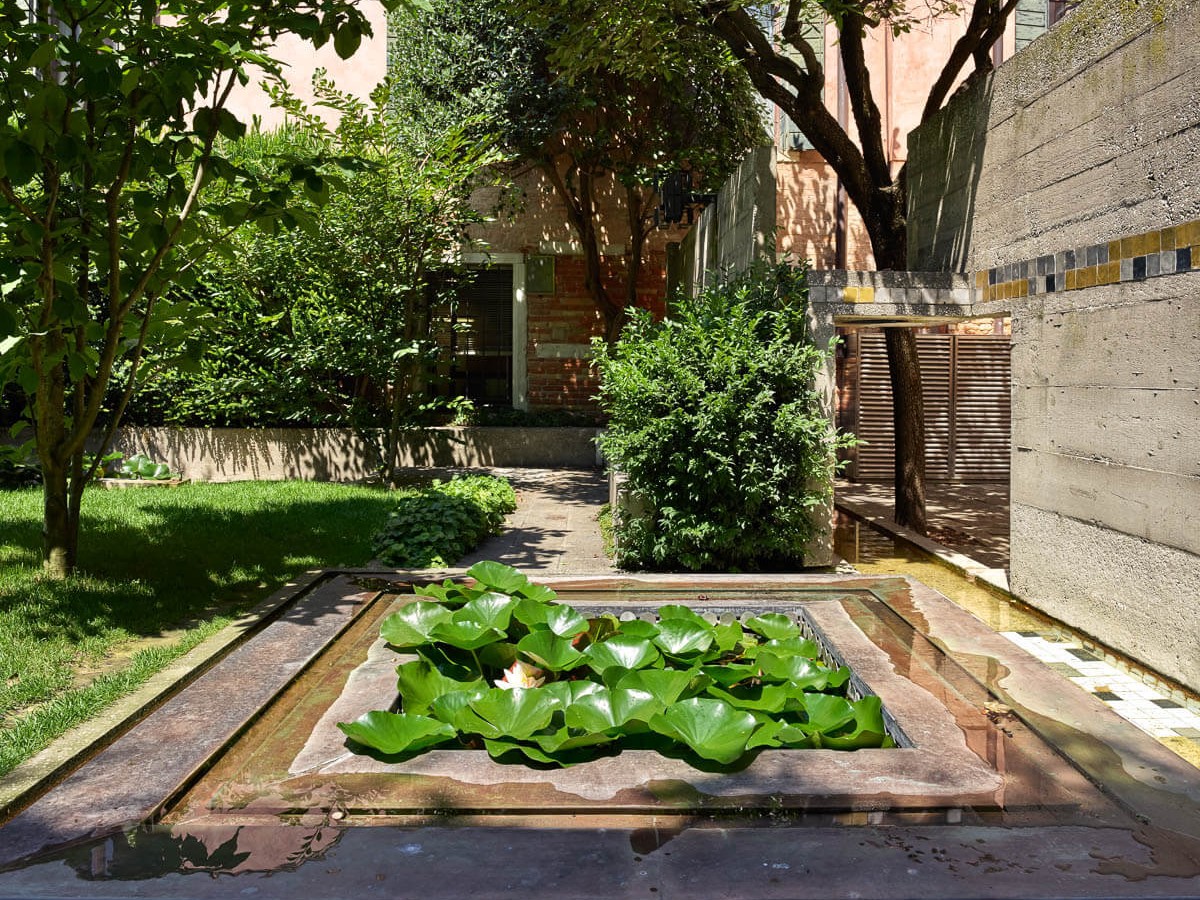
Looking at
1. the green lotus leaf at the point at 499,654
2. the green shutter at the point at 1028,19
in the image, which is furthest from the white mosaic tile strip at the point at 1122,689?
the green shutter at the point at 1028,19

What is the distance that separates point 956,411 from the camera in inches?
547

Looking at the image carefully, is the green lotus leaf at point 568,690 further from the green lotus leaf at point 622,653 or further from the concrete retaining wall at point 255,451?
the concrete retaining wall at point 255,451

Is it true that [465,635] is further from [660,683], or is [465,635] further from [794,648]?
[794,648]

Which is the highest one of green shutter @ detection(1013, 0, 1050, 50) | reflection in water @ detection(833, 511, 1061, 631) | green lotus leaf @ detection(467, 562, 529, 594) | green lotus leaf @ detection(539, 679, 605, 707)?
green shutter @ detection(1013, 0, 1050, 50)

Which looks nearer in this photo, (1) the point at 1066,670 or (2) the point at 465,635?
(2) the point at 465,635

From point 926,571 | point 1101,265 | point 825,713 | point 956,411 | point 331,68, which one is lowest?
point 926,571

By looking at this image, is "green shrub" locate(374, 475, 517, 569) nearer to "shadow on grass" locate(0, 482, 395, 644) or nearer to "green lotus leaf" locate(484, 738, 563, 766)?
"shadow on grass" locate(0, 482, 395, 644)

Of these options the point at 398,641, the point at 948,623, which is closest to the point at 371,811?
the point at 398,641

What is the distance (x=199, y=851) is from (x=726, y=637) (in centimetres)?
194

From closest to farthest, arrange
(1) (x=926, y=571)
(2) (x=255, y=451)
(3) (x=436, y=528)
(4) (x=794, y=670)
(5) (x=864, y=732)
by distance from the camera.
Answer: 1. (5) (x=864, y=732)
2. (4) (x=794, y=670)
3. (1) (x=926, y=571)
4. (3) (x=436, y=528)
5. (2) (x=255, y=451)

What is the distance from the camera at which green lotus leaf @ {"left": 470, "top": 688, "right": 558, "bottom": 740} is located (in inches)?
103

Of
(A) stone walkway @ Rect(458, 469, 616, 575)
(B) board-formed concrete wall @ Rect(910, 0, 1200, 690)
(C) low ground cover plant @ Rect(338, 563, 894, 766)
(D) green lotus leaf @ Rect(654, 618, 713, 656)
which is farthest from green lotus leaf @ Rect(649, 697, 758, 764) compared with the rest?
(B) board-formed concrete wall @ Rect(910, 0, 1200, 690)

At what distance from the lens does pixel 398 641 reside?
333 centimetres

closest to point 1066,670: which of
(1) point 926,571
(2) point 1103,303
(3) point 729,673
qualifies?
(2) point 1103,303
